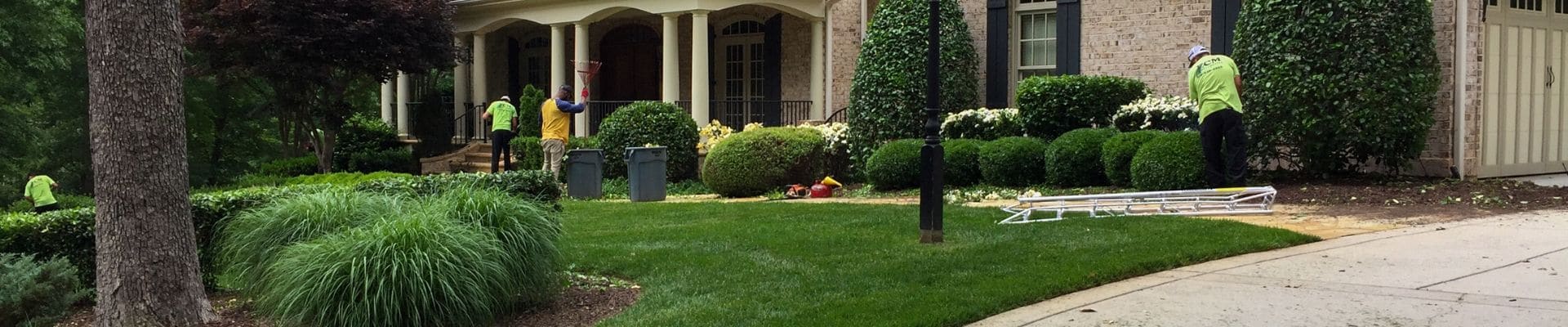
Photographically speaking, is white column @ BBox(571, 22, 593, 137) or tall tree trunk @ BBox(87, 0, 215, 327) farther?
white column @ BBox(571, 22, 593, 137)

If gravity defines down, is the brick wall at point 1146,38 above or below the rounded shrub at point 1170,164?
above

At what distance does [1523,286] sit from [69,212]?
7.65 metres

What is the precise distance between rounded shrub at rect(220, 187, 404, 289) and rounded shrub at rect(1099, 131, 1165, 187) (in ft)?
24.4

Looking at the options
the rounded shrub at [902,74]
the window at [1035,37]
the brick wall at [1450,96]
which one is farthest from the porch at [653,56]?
the brick wall at [1450,96]

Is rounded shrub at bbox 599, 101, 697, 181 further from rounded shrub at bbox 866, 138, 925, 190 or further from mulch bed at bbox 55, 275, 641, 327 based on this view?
mulch bed at bbox 55, 275, 641, 327

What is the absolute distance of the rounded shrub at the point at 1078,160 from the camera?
42.1 ft

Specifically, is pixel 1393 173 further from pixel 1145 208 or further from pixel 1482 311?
pixel 1482 311

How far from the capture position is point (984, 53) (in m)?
16.4

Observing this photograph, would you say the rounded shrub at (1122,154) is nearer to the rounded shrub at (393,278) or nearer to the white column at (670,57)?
the rounded shrub at (393,278)

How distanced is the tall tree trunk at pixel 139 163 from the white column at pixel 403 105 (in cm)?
1758

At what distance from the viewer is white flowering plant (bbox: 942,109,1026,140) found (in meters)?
14.5

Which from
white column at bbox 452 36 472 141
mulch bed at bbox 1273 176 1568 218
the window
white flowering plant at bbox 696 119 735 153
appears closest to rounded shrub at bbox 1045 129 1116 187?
mulch bed at bbox 1273 176 1568 218

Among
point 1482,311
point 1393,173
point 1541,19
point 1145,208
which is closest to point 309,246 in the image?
point 1482,311

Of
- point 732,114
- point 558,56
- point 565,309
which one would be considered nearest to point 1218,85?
point 565,309
